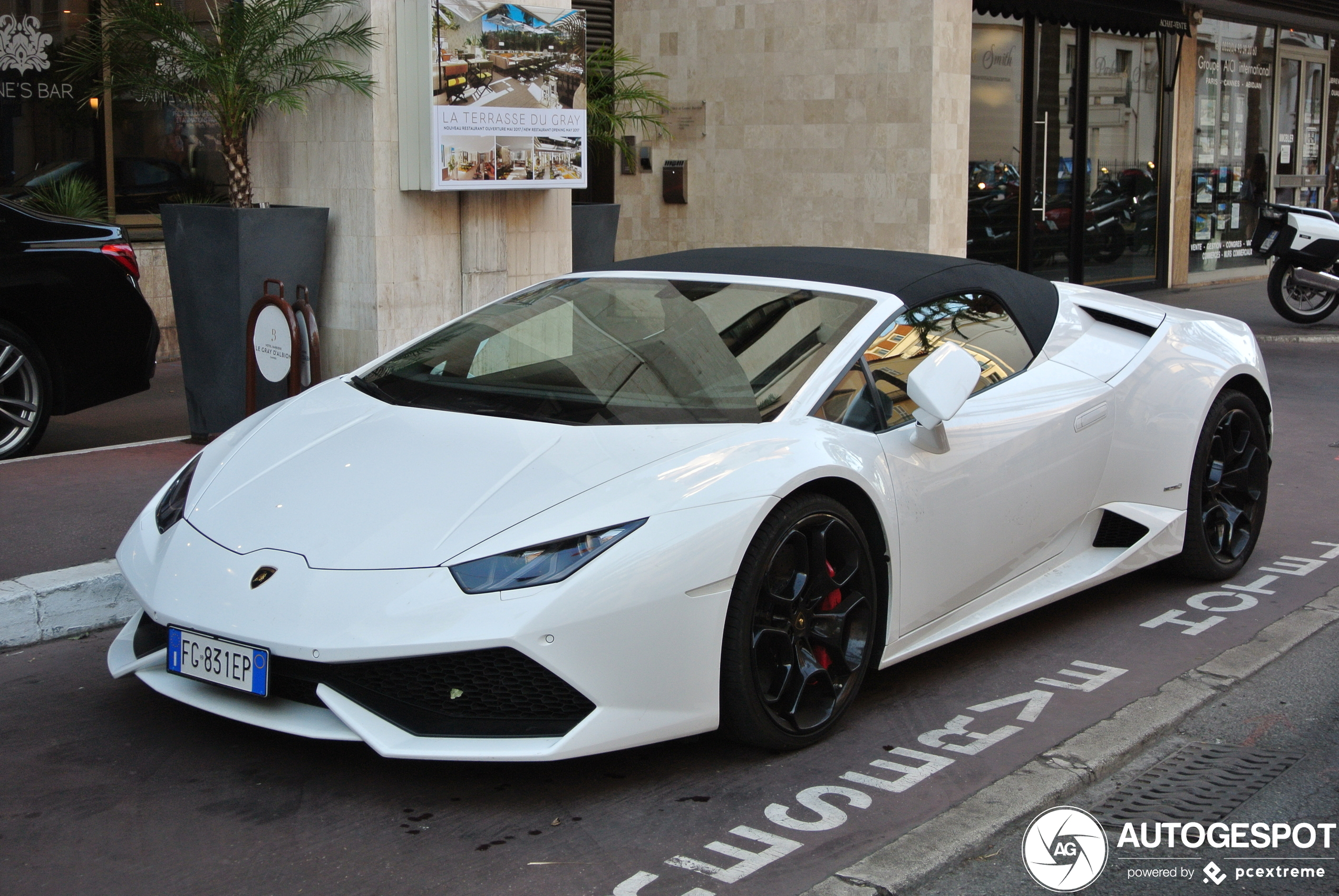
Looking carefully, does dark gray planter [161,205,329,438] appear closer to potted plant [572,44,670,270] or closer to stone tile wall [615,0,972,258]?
potted plant [572,44,670,270]

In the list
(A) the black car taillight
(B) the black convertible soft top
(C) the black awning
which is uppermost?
(C) the black awning

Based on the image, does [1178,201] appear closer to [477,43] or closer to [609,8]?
[609,8]

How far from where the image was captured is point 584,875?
3.17m

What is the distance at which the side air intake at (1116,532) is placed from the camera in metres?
5.10

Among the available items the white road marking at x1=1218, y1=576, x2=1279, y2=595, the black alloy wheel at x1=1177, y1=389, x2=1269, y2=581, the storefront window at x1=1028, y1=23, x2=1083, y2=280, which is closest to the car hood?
the black alloy wheel at x1=1177, y1=389, x2=1269, y2=581

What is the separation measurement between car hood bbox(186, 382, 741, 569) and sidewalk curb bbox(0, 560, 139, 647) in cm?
102

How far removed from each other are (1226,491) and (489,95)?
16.0 ft

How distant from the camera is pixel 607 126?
11578 millimetres

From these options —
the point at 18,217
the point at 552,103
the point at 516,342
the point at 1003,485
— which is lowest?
the point at 1003,485

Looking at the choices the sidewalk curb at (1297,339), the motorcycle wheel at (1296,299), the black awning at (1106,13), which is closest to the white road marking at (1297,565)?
the sidewalk curb at (1297,339)

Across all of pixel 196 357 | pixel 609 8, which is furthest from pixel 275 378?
pixel 609 8

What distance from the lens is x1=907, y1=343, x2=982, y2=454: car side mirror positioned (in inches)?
163

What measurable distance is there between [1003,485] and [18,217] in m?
5.12

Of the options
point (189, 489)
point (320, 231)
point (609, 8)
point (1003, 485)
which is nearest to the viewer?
point (189, 489)
